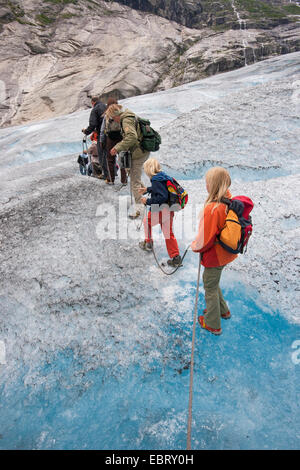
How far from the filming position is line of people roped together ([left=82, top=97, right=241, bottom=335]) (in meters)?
2.48

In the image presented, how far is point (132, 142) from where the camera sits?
14.7 ft

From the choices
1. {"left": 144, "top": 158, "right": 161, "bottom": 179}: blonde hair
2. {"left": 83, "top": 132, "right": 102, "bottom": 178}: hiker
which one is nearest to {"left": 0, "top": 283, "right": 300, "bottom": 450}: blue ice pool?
{"left": 144, "top": 158, "right": 161, "bottom": 179}: blonde hair

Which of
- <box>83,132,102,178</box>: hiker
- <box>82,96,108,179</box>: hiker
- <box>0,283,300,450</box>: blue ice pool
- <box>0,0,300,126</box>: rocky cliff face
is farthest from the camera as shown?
<box>0,0,300,126</box>: rocky cliff face

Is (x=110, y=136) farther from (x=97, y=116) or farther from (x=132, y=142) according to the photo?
(x=132, y=142)

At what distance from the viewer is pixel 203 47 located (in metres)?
32.9

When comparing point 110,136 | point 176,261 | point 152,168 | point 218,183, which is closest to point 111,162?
point 110,136

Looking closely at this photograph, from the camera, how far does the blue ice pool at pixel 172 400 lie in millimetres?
2242

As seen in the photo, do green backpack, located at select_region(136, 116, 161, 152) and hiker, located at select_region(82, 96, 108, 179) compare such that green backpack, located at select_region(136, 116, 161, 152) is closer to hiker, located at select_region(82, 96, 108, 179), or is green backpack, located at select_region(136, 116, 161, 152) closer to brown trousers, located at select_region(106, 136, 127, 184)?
brown trousers, located at select_region(106, 136, 127, 184)

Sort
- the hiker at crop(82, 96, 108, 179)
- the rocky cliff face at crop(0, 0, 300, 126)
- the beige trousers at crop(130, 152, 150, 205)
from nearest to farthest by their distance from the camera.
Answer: the beige trousers at crop(130, 152, 150, 205), the hiker at crop(82, 96, 108, 179), the rocky cliff face at crop(0, 0, 300, 126)

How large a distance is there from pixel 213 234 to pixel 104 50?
35857 mm

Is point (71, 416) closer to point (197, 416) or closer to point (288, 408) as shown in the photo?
point (197, 416)

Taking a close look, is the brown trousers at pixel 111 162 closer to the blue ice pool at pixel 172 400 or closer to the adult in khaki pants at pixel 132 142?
the adult in khaki pants at pixel 132 142

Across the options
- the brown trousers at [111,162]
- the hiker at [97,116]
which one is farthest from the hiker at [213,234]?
the hiker at [97,116]
